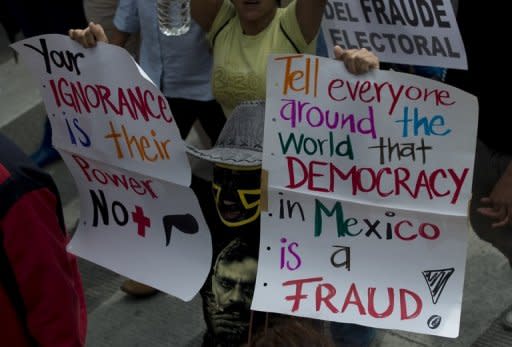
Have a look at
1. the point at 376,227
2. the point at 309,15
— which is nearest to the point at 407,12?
the point at 309,15

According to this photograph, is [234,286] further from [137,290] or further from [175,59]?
[137,290]

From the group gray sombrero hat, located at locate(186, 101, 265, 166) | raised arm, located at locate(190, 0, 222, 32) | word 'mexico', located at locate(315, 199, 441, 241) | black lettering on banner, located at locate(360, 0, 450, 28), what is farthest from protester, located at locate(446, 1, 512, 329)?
raised arm, located at locate(190, 0, 222, 32)

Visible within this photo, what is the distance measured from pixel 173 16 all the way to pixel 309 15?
685 mm

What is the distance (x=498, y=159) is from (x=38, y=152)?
3296 mm

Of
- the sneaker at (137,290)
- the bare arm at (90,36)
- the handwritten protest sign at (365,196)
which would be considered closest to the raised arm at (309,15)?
the handwritten protest sign at (365,196)

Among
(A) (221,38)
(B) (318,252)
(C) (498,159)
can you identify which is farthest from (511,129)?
(A) (221,38)

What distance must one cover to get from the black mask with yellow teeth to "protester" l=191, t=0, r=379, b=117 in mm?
353

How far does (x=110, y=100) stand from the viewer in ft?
10.8

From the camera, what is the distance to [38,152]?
604 centimetres

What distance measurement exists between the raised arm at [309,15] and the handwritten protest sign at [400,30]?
3.3 inches

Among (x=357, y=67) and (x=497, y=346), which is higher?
(x=357, y=67)

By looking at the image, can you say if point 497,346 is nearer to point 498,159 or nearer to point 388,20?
point 498,159

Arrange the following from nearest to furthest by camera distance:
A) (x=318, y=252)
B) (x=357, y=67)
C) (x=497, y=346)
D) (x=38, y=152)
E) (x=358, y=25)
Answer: (x=357, y=67)
(x=318, y=252)
(x=358, y=25)
(x=497, y=346)
(x=38, y=152)

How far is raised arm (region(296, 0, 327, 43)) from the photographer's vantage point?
3.50 meters
